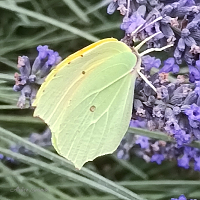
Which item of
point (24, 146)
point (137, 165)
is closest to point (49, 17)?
Result: point (24, 146)

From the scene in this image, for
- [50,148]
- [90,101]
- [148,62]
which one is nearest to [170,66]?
[148,62]

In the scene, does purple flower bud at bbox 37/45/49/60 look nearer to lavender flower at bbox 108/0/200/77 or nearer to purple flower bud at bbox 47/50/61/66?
purple flower bud at bbox 47/50/61/66

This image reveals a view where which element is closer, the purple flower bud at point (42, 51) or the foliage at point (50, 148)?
the purple flower bud at point (42, 51)

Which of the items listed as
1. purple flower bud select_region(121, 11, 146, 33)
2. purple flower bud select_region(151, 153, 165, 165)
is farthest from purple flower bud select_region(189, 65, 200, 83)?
purple flower bud select_region(151, 153, 165, 165)

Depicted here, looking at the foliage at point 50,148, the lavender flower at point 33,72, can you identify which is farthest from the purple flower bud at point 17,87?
the foliage at point 50,148

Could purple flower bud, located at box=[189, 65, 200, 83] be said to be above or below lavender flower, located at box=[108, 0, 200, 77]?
below

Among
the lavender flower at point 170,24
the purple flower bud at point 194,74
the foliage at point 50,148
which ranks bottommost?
the foliage at point 50,148

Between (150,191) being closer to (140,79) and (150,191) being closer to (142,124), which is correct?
(142,124)

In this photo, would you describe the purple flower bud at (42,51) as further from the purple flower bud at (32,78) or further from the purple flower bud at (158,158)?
the purple flower bud at (158,158)

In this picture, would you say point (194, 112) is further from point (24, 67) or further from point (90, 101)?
point (24, 67)
